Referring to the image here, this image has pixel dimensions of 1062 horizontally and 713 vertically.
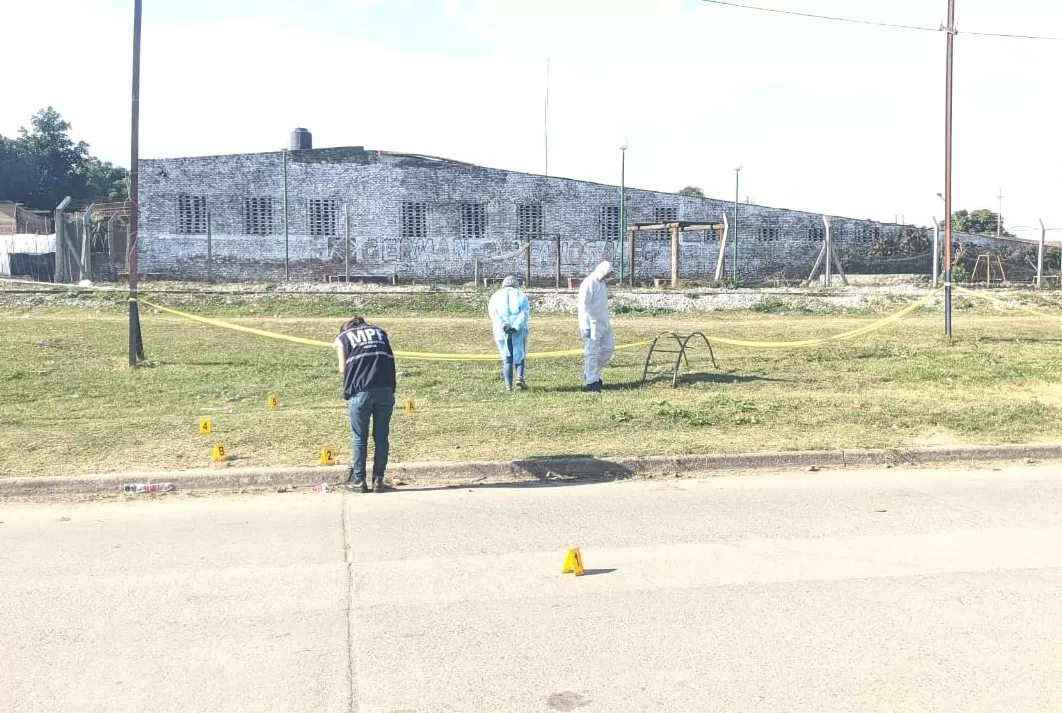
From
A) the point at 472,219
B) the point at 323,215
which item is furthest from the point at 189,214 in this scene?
the point at 472,219

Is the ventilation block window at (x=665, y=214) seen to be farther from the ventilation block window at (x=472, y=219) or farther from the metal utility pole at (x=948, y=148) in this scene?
the metal utility pole at (x=948, y=148)

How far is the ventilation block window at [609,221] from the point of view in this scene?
41.1 meters

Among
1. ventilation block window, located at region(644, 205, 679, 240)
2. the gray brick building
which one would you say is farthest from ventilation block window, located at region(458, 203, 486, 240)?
→ ventilation block window, located at region(644, 205, 679, 240)

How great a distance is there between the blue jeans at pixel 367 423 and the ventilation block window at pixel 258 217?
105ft

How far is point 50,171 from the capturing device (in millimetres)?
70875

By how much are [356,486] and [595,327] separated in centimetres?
553

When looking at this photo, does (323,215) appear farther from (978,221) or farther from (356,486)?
(978,221)

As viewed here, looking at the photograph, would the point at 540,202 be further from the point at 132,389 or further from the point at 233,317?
the point at 132,389

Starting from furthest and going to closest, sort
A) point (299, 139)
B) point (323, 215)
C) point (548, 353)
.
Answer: point (299, 139)
point (323, 215)
point (548, 353)

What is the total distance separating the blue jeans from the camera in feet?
27.5

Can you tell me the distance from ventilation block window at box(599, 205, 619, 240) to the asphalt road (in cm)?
3337

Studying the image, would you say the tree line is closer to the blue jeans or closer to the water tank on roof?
the water tank on roof

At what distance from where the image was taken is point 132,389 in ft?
43.7

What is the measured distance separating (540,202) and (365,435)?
33133mm
